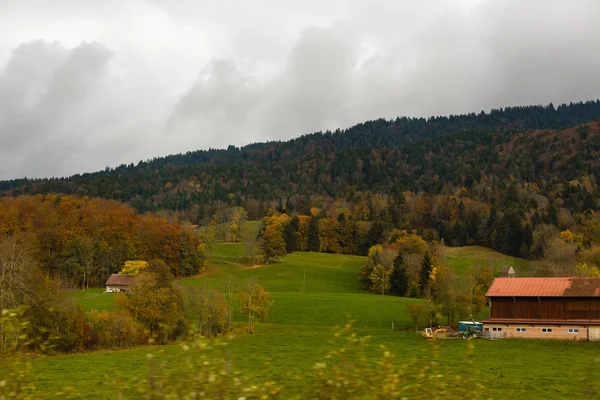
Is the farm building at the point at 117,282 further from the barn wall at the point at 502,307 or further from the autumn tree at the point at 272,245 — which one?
the barn wall at the point at 502,307

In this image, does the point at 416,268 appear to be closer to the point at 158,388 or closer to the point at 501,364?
the point at 501,364

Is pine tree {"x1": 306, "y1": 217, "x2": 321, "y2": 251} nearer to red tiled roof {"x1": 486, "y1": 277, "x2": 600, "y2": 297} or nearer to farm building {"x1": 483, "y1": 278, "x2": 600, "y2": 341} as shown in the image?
red tiled roof {"x1": 486, "y1": 277, "x2": 600, "y2": 297}

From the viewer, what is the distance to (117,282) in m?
89.9

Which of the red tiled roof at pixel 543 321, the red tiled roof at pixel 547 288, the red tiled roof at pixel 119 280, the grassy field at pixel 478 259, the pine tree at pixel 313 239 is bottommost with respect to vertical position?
the red tiled roof at pixel 543 321

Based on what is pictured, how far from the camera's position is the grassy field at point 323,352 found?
32.1 ft

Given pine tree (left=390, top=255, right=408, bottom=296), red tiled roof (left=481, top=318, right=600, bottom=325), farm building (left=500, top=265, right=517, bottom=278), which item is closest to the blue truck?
red tiled roof (left=481, top=318, right=600, bottom=325)

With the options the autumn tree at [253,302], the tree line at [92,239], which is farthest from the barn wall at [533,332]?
the tree line at [92,239]

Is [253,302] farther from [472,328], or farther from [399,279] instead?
[399,279]

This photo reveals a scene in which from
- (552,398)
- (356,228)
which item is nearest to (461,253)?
(356,228)

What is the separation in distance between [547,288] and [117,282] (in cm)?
6911

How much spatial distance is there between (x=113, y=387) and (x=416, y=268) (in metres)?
88.5

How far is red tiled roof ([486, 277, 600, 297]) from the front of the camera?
47.9m

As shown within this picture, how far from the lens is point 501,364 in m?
34.7

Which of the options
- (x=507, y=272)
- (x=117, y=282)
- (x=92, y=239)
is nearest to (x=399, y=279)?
(x=507, y=272)
